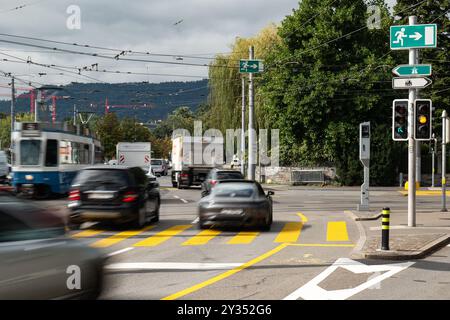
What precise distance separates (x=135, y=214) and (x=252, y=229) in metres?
3.15

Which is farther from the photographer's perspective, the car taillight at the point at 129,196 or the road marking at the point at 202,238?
the car taillight at the point at 129,196

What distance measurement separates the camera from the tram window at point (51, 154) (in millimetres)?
29625

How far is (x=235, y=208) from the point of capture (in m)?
16.3

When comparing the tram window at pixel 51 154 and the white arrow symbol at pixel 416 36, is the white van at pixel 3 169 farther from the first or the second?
the white arrow symbol at pixel 416 36

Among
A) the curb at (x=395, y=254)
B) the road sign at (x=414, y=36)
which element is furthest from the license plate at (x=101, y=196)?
the road sign at (x=414, y=36)

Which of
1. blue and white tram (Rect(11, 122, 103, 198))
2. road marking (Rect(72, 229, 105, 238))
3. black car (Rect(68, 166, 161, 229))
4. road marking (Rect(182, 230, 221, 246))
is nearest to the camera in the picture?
road marking (Rect(182, 230, 221, 246))

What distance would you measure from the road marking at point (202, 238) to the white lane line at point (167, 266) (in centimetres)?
288

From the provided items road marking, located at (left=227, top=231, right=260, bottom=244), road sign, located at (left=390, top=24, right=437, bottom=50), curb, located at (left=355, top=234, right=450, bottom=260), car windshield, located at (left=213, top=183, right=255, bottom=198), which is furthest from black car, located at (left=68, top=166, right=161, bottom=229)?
road sign, located at (left=390, top=24, right=437, bottom=50)

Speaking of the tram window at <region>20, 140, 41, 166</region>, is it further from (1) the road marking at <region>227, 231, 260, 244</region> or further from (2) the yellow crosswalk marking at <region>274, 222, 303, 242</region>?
(1) the road marking at <region>227, 231, 260, 244</region>

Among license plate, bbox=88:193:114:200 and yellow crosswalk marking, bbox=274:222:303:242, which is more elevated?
license plate, bbox=88:193:114:200

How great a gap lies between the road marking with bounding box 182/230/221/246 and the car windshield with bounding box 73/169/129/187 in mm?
2402

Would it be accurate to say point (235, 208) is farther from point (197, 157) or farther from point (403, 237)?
point (197, 157)

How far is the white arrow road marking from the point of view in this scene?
8.05m
